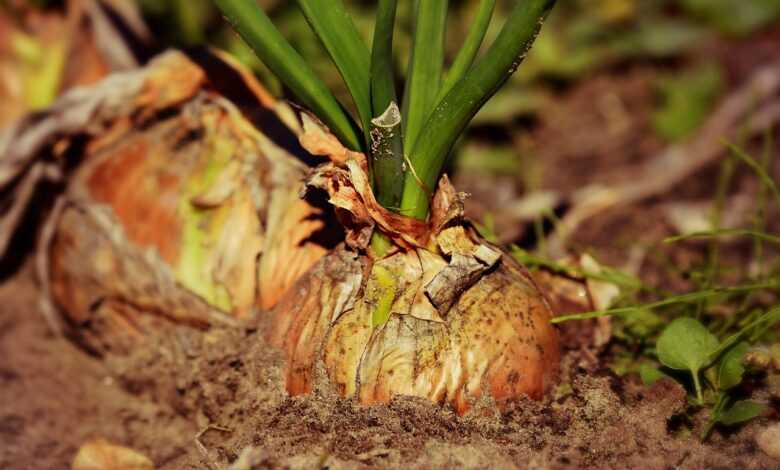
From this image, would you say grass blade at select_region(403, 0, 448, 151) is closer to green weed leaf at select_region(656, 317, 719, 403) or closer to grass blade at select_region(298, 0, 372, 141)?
grass blade at select_region(298, 0, 372, 141)

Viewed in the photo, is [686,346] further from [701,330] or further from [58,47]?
[58,47]

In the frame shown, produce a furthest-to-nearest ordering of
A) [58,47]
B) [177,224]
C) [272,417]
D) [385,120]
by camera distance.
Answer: [58,47], [177,224], [272,417], [385,120]

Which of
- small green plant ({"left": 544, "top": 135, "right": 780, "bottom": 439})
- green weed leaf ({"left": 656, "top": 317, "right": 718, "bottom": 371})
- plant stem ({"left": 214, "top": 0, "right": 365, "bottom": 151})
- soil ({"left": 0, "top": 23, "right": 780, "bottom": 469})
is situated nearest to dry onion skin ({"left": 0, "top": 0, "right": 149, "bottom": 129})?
soil ({"left": 0, "top": 23, "right": 780, "bottom": 469})

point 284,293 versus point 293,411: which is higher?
point 284,293

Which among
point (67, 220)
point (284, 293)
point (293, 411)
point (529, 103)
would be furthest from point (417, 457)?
point (529, 103)

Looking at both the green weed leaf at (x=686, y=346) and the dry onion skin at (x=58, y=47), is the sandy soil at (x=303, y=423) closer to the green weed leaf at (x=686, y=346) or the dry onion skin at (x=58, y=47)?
the green weed leaf at (x=686, y=346)

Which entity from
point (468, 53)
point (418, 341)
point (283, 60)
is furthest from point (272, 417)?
point (468, 53)

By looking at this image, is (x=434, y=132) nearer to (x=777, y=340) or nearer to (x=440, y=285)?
(x=440, y=285)

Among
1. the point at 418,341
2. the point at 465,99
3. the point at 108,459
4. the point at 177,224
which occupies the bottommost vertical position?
the point at 108,459
